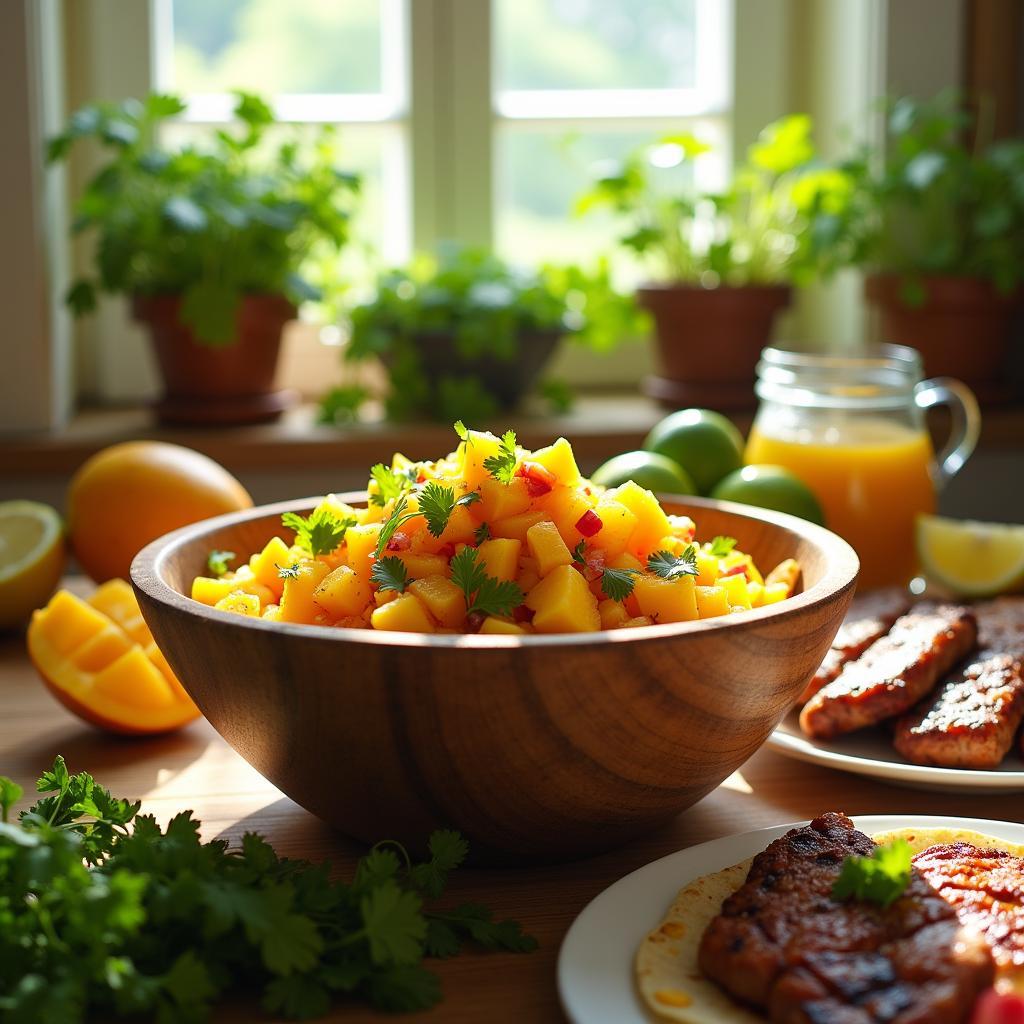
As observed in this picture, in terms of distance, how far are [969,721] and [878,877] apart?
1.36 feet

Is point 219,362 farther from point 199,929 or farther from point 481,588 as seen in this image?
point 199,929

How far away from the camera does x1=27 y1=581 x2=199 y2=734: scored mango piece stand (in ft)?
4.50

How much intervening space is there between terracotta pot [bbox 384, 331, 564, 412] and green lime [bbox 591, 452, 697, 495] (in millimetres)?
1208

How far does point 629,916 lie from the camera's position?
93cm

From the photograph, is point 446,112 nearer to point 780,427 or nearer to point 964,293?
point 964,293

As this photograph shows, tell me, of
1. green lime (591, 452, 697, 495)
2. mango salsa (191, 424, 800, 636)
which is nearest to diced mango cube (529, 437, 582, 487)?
mango salsa (191, 424, 800, 636)

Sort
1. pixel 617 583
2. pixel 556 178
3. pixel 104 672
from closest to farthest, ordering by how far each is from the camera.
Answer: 1. pixel 617 583
2. pixel 104 672
3. pixel 556 178

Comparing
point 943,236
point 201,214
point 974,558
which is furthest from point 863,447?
point 201,214

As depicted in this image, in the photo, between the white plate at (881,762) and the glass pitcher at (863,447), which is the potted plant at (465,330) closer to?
the glass pitcher at (863,447)

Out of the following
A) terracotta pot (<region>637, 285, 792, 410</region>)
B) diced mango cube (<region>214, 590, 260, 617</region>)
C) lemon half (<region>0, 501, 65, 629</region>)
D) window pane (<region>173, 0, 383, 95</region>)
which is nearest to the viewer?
diced mango cube (<region>214, 590, 260, 617</region>)

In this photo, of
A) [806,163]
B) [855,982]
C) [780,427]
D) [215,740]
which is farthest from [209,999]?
[806,163]

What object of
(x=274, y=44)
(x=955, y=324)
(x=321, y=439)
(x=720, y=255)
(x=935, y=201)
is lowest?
(x=321, y=439)

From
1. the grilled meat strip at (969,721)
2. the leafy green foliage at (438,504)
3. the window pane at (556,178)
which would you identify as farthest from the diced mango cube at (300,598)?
the window pane at (556,178)

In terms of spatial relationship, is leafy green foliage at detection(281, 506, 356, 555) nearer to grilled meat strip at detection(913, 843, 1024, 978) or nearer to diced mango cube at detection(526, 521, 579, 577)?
diced mango cube at detection(526, 521, 579, 577)
